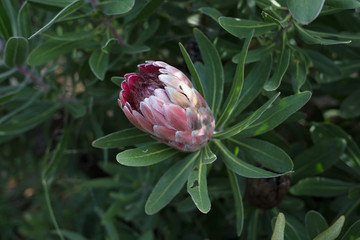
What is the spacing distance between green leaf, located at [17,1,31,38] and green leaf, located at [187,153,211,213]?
857mm

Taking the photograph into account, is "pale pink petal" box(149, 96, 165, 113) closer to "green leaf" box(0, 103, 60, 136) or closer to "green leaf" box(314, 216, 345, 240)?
"green leaf" box(314, 216, 345, 240)

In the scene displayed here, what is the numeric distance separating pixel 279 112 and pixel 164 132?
370 millimetres

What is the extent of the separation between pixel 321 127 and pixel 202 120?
636 mm

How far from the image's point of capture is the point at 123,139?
131cm

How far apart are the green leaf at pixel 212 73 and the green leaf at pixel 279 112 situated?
0.53ft

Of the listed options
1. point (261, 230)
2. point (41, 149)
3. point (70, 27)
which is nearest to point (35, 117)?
point (70, 27)

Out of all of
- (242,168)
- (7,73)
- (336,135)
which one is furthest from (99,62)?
(336,135)

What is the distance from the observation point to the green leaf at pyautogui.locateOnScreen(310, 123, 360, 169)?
5.27ft

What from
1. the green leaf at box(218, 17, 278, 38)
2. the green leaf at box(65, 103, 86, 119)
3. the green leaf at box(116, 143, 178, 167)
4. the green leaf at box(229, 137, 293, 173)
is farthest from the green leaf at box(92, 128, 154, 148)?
the green leaf at box(65, 103, 86, 119)

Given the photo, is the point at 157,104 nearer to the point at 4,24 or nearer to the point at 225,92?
the point at 225,92

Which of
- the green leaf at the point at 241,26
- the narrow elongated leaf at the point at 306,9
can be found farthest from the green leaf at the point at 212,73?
the narrow elongated leaf at the point at 306,9

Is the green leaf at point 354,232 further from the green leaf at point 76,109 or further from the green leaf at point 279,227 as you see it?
the green leaf at point 76,109

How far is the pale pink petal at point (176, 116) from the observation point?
3.57ft

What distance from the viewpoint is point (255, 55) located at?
1449 millimetres
